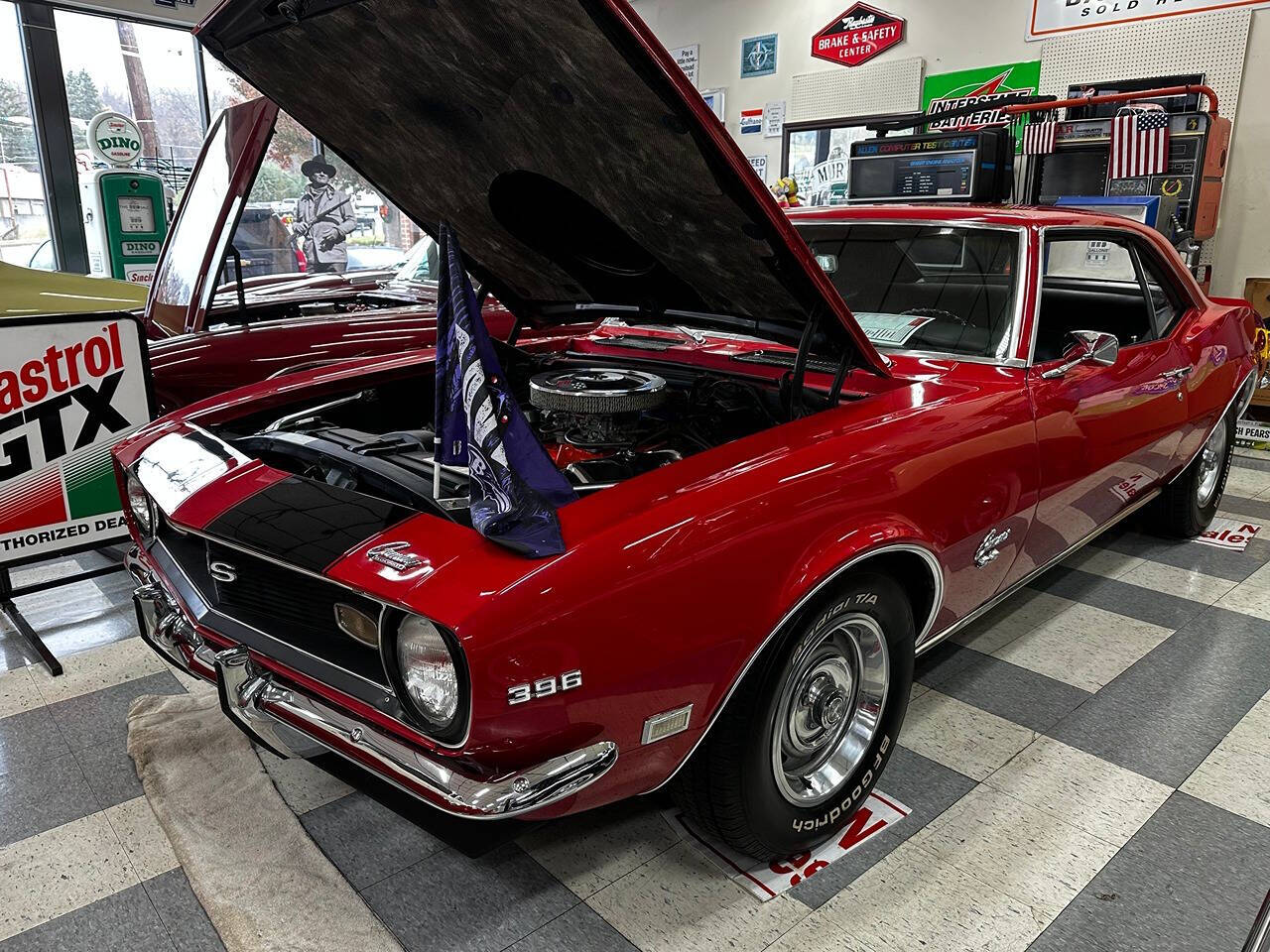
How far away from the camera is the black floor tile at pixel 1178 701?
218 cm

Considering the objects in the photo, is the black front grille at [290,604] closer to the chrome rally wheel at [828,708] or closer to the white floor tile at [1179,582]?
the chrome rally wheel at [828,708]

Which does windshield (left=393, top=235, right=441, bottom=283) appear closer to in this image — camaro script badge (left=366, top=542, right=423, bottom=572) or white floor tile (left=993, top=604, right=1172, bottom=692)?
white floor tile (left=993, top=604, right=1172, bottom=692)

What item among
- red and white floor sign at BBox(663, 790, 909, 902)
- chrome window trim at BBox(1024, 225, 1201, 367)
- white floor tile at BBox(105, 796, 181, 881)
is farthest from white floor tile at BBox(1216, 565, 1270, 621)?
white floor tile at BBox(105, 796, 181, 881)

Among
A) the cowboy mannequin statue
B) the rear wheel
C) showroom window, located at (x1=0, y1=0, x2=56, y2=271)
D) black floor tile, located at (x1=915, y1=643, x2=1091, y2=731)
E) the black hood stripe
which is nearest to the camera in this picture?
the black hood stripe

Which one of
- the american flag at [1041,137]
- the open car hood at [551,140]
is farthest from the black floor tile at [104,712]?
the american flag at [1041,137]

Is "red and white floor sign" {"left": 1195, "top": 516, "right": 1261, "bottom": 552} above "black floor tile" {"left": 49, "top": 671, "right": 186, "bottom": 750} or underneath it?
above

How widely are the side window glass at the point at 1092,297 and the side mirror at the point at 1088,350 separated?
2.07 feet

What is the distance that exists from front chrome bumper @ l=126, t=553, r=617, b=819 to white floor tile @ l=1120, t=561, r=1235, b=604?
8.59ft

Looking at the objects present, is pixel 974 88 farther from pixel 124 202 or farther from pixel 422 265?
pixel 124 202

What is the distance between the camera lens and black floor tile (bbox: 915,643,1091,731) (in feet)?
7.73

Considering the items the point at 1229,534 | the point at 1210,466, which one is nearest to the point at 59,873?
the point at 1210,466

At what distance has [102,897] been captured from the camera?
171 cm

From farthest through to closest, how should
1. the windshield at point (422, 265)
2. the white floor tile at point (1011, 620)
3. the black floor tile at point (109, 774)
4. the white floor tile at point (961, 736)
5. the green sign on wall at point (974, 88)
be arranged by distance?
the green sign on wall at point (974, 88) → the windshield at point (422, 265) → the white floor tile at point (1011, 620) → the white floor tile at point (961, 736) → the black floor tile at point (109, 774)

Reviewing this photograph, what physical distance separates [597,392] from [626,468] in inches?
8.4
